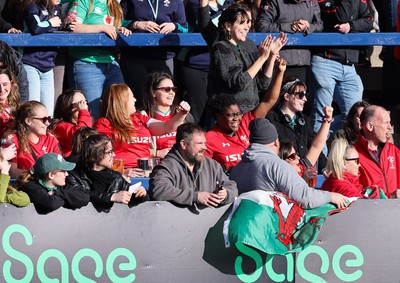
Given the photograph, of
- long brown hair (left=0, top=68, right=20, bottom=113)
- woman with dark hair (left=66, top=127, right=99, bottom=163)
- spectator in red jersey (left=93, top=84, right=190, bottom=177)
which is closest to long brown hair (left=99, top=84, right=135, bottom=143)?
spectator in red jersey (left=93, top=84, right=190, bottom=177)

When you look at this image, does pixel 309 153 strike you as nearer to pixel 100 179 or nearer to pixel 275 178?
pixel 275 178

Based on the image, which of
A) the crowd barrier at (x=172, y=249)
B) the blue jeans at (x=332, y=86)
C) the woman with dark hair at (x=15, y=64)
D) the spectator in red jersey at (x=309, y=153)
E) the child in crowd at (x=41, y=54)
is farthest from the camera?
the blue jeans at (x=332, y=86)

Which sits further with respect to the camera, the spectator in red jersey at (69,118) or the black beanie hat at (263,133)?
the spectator in red jersey at (69,118)

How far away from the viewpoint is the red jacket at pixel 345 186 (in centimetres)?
983

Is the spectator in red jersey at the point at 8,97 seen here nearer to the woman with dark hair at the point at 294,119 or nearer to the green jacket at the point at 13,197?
the green jacket at the point at 13,197

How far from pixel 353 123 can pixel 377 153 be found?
799 mm

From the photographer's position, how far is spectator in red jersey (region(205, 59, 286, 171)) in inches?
419

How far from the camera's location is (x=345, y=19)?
40.9ft

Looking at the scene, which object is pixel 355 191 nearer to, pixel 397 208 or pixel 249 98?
pixel 397 208

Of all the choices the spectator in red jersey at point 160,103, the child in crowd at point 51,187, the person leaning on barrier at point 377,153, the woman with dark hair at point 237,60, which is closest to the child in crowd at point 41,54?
the spectator in red jersey at point 160,103

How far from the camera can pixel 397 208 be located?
376 inches

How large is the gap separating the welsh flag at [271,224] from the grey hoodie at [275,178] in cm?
9

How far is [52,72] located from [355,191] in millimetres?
3576

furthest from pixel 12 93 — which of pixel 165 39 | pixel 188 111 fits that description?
pixel 165 39
